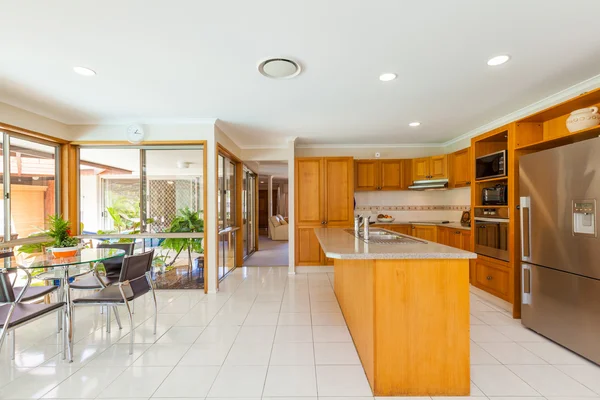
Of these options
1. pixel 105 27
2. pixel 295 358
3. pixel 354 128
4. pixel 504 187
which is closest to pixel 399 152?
pixel 354 128

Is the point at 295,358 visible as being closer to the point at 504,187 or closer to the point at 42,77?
the point at 504,187

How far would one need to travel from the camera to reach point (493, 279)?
10.6 ft

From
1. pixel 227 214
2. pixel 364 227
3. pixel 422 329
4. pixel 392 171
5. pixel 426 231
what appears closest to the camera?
pixel 422 329

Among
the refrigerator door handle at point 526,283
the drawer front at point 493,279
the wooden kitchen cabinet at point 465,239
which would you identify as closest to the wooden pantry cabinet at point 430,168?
the wooden kitchen cabinet at point 465,239

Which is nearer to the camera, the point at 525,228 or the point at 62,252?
the point at 62,252

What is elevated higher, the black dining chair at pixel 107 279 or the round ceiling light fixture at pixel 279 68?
the round ceiling light fixture at pixel 279 68

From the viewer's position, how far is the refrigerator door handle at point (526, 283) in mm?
2609

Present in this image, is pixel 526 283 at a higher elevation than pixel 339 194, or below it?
below

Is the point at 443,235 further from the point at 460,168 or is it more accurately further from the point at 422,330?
the point at 422,330

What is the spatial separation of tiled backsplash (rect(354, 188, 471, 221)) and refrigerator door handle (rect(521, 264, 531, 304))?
2.70 metres

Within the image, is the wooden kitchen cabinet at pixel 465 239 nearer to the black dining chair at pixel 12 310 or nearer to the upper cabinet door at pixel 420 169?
the upper cabinet door at pixel 420 169

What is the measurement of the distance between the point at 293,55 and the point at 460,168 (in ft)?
11.7

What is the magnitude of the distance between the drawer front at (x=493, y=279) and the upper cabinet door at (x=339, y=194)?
2.05 metres

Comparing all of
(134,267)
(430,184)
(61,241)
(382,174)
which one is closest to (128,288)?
(134,267)
